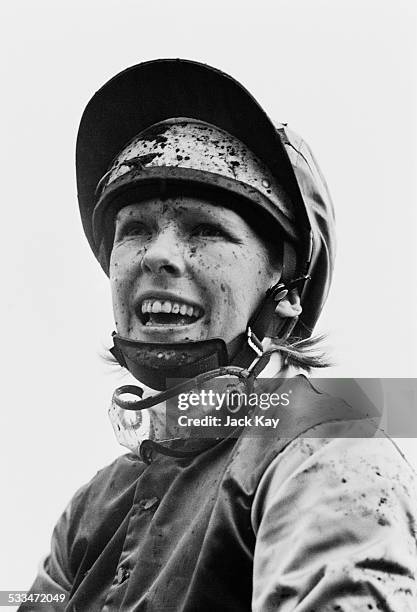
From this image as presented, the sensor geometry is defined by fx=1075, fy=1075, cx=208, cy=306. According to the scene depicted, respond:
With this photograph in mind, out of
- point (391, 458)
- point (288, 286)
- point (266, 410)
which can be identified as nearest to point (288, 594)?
point (391, 458)

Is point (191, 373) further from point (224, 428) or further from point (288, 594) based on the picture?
Answer: point (288, 594)

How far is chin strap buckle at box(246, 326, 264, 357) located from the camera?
275 cm

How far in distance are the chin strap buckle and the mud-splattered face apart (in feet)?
0.12

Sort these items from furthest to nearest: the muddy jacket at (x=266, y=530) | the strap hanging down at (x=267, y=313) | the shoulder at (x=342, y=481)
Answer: the strap hanging down at (x=267, y=313) → the shoulder at (x=342, y=481) → the muddy jacket at (x=266, y=530)

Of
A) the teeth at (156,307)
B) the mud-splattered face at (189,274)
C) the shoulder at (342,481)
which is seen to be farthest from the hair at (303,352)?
the shoulder at (342,481)

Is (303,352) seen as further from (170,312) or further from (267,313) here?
(170,312)

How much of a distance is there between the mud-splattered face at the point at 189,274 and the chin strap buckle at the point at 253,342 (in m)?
0.04

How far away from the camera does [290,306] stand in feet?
9.40

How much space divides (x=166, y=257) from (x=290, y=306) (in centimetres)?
41

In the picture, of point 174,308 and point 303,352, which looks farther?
point 303,352

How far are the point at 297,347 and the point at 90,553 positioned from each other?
2.57ft

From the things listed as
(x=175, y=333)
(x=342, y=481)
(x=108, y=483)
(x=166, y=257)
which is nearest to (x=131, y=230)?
(x=166, y=257)

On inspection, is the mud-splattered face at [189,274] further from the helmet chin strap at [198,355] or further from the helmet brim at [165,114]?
the helmet brim at [165,114]

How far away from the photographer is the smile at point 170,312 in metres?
2.67
